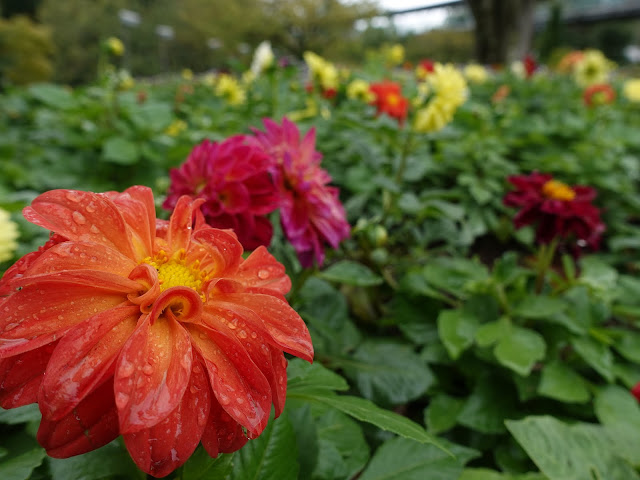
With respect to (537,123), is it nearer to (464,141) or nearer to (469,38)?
(464,141)

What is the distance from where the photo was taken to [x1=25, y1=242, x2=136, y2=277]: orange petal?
461mm

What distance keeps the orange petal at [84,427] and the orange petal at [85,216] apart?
0.17 meters

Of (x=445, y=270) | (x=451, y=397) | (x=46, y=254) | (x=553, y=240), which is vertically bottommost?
(x=451, y=397)

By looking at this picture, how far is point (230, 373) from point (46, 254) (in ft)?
0.75

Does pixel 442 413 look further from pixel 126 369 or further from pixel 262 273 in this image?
pixel 126 369

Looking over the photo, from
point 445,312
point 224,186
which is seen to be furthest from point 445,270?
point 224,186

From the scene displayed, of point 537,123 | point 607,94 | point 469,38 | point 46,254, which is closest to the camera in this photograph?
point 46,254

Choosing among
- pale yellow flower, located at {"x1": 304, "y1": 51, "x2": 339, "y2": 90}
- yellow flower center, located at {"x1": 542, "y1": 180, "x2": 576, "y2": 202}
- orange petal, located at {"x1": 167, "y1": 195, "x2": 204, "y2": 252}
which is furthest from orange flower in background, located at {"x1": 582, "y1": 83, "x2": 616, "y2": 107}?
orange petal, located at {"x1": 167, "y1": 195, "x2": 204, "y2": 252}

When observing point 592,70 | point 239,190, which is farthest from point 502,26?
point 239,190

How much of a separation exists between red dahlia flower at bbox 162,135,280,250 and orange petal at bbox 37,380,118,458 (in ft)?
1.16

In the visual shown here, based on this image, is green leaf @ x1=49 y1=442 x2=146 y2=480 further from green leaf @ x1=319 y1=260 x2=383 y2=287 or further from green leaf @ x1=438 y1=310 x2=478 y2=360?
green leaf @ x1=438 y1=310 x2=478 y2=360

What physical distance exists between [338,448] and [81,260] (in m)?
0.59

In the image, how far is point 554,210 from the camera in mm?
1312

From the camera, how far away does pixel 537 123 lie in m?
2.69
